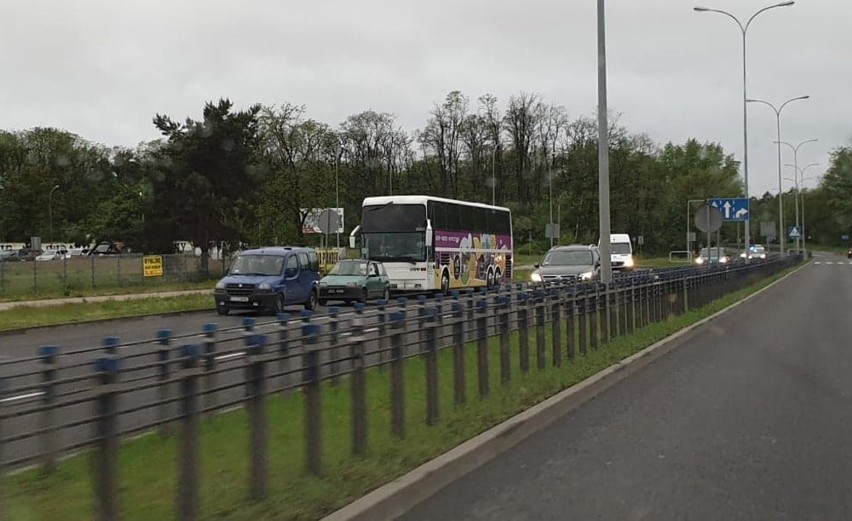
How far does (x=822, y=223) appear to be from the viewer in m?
142

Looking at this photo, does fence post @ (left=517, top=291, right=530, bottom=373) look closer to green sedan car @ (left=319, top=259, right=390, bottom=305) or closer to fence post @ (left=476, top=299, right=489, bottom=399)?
fence post @ (left=476, top=299, right=489, bottom=399)

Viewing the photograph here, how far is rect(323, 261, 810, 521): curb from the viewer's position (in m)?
5.82

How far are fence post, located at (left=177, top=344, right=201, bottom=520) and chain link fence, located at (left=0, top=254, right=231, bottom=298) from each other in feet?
97.2

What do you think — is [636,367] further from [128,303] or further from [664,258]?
[664,258]

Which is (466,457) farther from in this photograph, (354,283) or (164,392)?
(354,283)

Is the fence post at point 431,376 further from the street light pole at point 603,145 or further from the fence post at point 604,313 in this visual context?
the street light pole at point 603,145

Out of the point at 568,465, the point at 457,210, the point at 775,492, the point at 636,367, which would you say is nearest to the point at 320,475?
the point at 568,465

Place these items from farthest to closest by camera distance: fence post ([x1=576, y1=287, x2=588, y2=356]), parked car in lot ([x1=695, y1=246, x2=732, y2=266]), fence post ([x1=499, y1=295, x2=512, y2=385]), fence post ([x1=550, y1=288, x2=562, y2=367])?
1. parked car in lot ([x1=695, y1=246, x2=732, y2=266])
2. fence post ([x1=576, y1=287, x2=588, y2=356])
3. fence post ([x1=550, y1=288, x2=562, y2=367])
4. fence post ([x1=499, y1=295, x2=512, y2=385])

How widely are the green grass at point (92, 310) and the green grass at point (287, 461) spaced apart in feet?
48.6

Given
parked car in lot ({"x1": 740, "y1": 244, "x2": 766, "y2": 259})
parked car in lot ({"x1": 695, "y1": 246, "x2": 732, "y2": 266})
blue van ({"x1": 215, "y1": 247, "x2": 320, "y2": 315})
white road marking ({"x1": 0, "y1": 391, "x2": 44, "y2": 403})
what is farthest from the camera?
parked car in lot ({"x1": 740, "y1": 244, "x2": 766, "y2": 259})

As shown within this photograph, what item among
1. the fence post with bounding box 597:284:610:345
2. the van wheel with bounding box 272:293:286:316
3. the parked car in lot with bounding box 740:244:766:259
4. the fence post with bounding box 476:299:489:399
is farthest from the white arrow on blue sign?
the fence post with bounding box 476:299:489:399

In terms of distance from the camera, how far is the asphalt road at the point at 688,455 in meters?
6.16

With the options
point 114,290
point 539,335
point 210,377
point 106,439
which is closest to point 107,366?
point 106,439

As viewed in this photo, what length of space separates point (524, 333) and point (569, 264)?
66.8 ft
